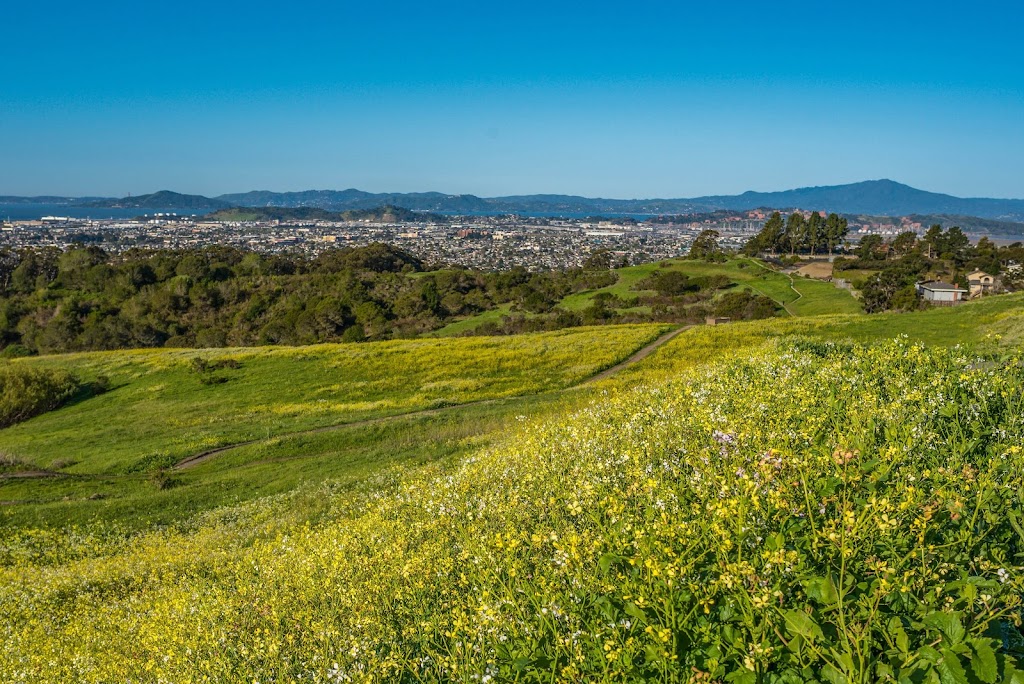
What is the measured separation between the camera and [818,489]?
466 centimetres

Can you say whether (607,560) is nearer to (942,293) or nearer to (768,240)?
(942,293)

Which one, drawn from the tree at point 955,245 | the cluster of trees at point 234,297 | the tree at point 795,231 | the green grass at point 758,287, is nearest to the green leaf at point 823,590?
the green grass at point 758,287

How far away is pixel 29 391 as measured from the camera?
33625mm

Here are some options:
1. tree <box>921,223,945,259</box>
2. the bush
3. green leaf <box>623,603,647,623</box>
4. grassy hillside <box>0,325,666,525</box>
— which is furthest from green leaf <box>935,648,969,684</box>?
tree <box>921,223,945,259</box>

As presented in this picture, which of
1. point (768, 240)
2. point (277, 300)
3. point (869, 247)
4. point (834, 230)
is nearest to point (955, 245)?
point (869, 247)

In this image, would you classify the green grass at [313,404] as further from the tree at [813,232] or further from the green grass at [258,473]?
the tree at [813,232]

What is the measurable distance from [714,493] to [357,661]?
3.32 meters

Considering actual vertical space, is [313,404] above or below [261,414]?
above

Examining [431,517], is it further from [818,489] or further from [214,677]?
[818,489]

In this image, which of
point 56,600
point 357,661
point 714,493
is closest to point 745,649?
point 714,493

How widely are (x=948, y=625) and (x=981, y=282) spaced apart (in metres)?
70.6

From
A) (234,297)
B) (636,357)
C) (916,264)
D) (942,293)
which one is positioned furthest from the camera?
(234,297)

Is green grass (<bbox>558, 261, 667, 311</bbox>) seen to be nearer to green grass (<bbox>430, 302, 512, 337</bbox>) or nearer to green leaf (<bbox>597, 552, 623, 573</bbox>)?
green grass (<bbox>430, 302, 512, 337</bbox>)

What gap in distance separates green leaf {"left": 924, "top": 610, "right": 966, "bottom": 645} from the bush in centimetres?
4064
